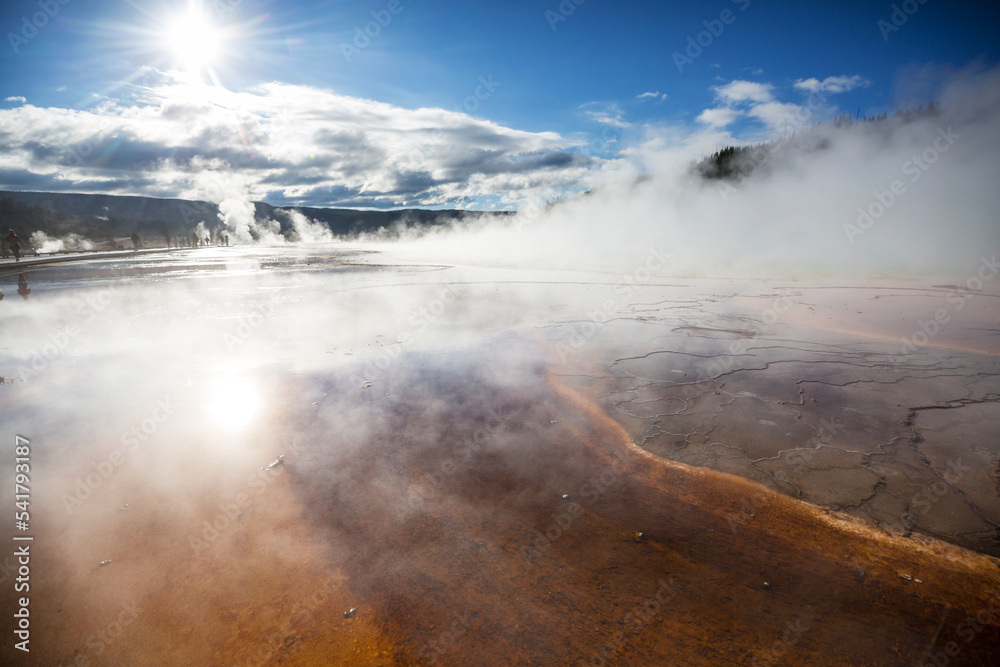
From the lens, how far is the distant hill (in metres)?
48.9

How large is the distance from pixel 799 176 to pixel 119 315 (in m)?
37.3

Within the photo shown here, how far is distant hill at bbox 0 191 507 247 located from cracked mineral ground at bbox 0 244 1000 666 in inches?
2133

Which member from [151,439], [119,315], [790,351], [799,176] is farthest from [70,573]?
[799,176]

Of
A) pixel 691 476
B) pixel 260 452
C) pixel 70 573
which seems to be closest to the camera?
pixel 70 573

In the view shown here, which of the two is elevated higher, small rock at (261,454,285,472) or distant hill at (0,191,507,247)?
distant hill at (0,191,507,247)

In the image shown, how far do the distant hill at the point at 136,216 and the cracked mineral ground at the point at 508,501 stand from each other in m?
54.2

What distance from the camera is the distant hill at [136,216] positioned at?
161ft

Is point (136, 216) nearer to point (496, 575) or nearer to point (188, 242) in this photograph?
point (188, 242)

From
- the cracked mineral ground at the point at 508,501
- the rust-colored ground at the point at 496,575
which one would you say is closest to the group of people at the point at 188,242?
the cracked mineral ground at the point at 508,501

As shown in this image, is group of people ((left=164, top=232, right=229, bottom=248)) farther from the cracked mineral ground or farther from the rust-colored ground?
the rust-colored ground

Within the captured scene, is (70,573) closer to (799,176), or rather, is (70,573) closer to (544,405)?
(544,405)

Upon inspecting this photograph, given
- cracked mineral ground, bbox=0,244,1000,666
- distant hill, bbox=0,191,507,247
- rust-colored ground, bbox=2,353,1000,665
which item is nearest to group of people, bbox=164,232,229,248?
distant hill, bbox=0,191,507,247

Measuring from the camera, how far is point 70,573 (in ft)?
8.22

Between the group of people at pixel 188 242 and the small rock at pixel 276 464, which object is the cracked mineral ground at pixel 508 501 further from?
the group of people at pixel 188 242
